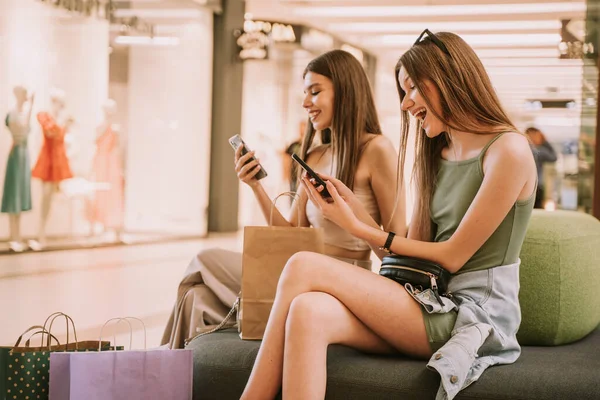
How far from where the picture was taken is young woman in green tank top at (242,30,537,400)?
2.09 m

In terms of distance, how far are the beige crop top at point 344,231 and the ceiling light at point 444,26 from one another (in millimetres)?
11654

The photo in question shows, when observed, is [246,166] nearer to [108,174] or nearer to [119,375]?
[119,375]

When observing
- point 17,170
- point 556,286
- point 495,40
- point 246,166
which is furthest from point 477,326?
point 495,40

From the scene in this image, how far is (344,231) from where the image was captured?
113 inches

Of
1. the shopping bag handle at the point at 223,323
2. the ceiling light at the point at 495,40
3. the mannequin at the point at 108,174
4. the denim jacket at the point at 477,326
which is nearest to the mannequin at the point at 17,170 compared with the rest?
the mannequin at the point at 108,174

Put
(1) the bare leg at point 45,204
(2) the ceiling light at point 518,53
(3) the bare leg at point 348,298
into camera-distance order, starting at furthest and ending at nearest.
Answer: (2) the ceiling light at point 518,53, (1) the bare leg at point 45,204, (3) the bare leg at point 348,298

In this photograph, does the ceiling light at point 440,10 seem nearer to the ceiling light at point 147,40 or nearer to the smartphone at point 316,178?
the ceiling light at point 147,40

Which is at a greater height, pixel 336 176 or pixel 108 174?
pixel 336 176

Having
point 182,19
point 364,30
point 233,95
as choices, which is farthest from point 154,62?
point 364,30

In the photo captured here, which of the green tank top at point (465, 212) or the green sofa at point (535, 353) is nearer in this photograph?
the green sofa at point (535, 353)

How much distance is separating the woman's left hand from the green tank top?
28 cm

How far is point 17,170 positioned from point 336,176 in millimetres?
6778

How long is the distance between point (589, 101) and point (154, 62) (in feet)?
28.3

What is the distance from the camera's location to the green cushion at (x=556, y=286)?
8.41 ft
